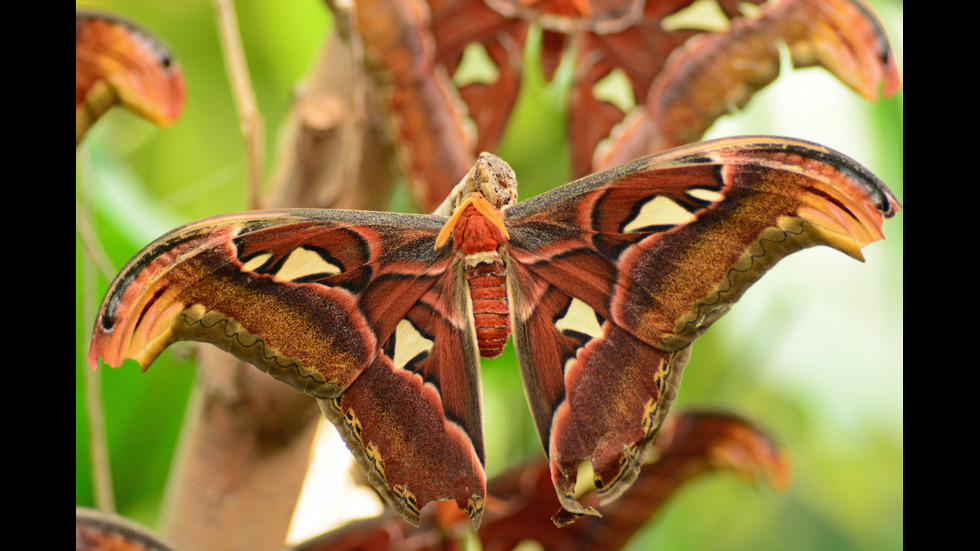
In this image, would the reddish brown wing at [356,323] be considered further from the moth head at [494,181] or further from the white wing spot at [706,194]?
the white wing spot at [706,194]

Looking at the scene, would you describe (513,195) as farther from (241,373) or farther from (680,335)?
(241,373)

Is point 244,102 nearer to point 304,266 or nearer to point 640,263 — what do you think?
point 304,266

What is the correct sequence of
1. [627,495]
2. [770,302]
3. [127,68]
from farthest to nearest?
[770,302] < [627,495] < [127,68]

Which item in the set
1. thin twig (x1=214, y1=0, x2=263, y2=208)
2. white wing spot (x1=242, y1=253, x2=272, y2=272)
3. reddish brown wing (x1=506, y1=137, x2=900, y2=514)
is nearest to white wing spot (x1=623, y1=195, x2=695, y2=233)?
reddish brown wing (x1=506, y1=137, x2=900, y2=514)

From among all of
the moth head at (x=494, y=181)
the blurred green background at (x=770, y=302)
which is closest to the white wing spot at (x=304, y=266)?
the moth head at (x=494, y=181)

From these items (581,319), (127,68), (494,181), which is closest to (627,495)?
(581,319)

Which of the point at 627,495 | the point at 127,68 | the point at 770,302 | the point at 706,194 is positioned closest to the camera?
the point at 706,194
